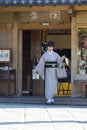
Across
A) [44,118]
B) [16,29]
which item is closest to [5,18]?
[16,29]

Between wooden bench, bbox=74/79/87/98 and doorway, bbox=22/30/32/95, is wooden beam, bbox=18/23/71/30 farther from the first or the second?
wooden bench, bbox=74/79/87/98

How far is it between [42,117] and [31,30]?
19.1ft

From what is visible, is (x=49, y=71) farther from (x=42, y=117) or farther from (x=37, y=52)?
(x=42, y=117)

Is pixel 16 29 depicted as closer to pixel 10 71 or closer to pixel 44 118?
pixel 10 71

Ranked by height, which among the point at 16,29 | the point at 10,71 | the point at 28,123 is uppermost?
the point at 16,29

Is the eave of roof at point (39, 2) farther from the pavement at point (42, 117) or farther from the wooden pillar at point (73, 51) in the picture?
the pavement at point (42, 117)

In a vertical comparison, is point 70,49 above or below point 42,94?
above

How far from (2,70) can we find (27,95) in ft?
5.79

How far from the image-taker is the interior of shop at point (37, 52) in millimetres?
18422

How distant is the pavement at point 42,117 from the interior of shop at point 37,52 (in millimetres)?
2625

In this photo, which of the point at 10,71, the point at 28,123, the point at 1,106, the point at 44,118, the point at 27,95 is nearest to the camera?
the point at 28,123

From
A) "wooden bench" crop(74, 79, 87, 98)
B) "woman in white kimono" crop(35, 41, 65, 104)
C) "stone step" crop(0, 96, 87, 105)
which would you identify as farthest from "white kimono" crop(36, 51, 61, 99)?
"wooden bench" crop(74, 79, 87, 98)

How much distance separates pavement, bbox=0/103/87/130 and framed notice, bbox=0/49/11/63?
83.8 inches

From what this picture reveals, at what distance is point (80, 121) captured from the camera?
12445 millimetres
